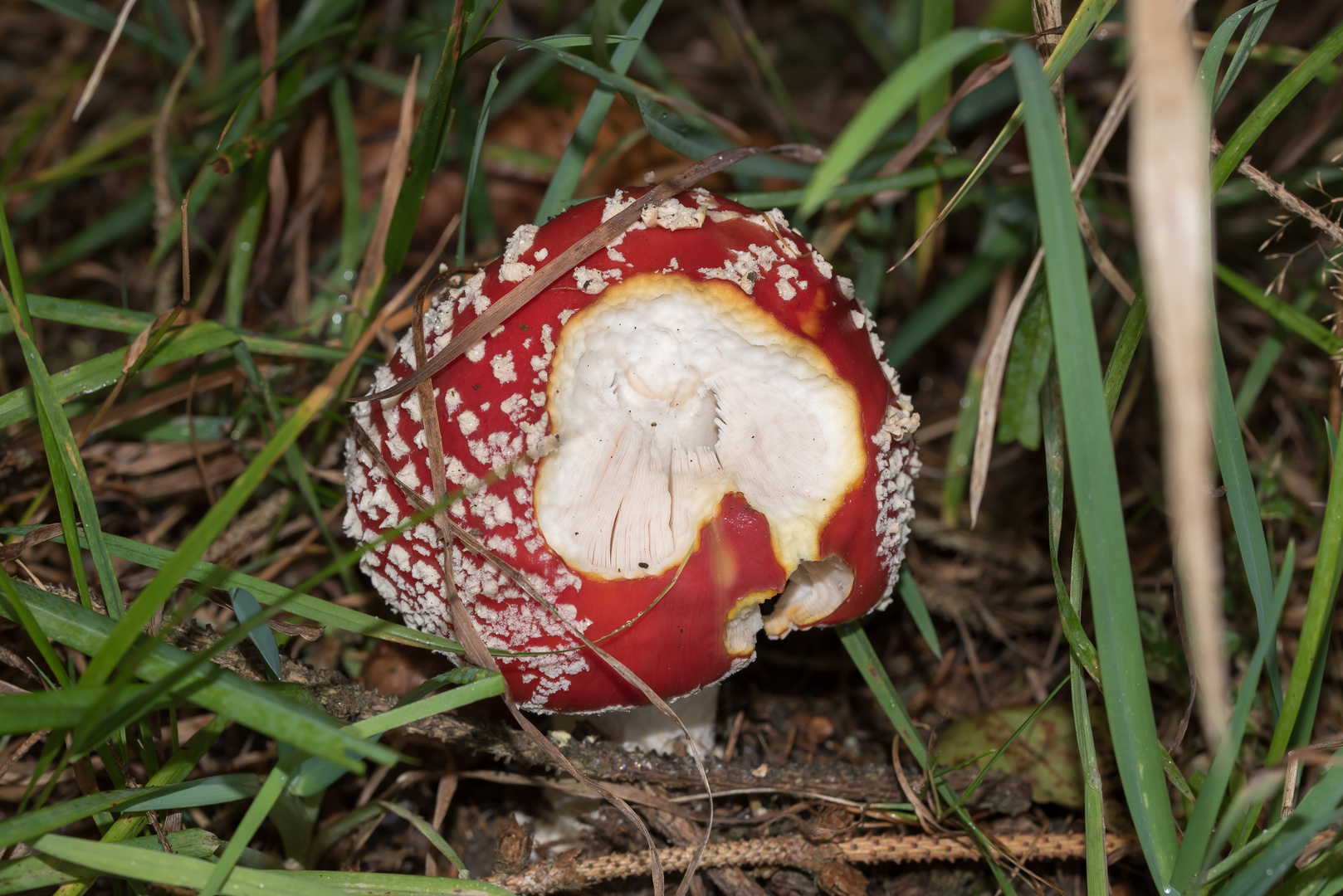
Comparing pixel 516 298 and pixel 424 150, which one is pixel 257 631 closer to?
pixel 516 298

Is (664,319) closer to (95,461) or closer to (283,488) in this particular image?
(283,488)

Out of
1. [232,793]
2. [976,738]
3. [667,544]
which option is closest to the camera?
[232,793]

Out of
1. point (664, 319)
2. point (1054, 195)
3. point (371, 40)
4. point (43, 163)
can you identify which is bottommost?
point (664, 319)

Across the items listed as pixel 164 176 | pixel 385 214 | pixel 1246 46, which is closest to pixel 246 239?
pixel 164 176

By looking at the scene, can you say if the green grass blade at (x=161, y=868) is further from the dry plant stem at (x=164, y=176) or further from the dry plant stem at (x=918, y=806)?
the dry plant stem at (x=164, y=176)

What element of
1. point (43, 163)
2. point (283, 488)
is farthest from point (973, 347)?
point (43, 163)

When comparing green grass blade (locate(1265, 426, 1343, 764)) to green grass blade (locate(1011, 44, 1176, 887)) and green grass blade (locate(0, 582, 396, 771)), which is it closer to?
green grass blade (locate(1011, 44, 1176, 887))
